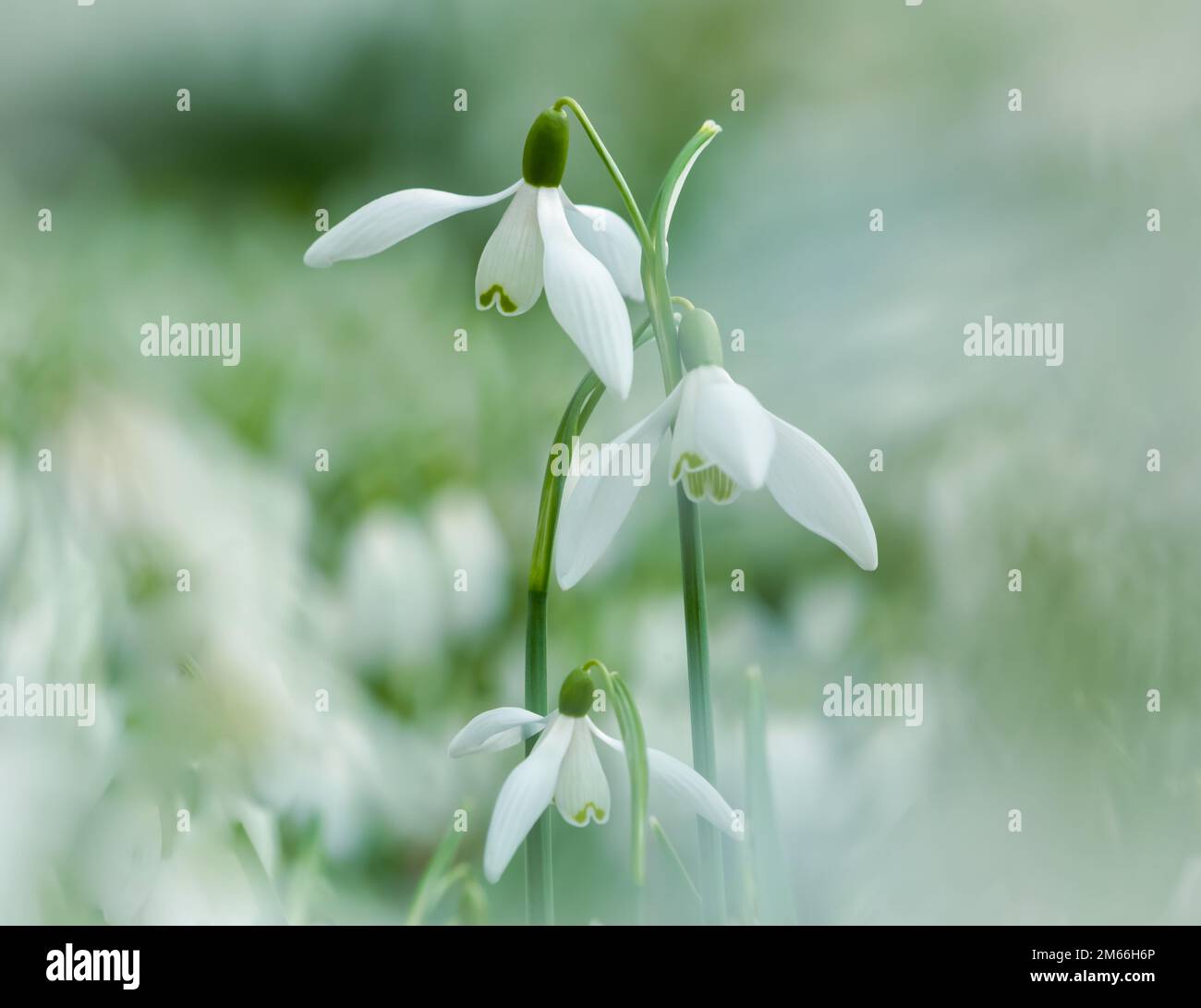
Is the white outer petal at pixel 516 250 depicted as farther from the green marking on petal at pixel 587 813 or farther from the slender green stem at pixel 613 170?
the green marking on petal at pixel 587 813

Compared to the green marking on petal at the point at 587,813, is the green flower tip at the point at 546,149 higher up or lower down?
higher up

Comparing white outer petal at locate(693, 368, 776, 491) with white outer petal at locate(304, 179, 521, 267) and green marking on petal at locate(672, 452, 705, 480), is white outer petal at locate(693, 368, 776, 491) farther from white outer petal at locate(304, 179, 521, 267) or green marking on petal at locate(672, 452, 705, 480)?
white outer petal at locate(304, 179, 521, 267)

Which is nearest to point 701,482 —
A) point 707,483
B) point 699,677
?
point 707,483

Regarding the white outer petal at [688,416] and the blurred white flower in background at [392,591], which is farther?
the blurred white flower in background at [392,591]

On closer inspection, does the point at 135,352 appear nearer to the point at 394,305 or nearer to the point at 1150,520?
the point at 394,305

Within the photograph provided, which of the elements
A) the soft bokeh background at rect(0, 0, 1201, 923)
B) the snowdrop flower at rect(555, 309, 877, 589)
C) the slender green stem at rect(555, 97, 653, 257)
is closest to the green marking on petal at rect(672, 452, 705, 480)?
the snowdrop flower at rect(555, 309, 877, 589)

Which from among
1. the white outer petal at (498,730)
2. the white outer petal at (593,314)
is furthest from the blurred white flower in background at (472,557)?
the white outer petal at (593,314)

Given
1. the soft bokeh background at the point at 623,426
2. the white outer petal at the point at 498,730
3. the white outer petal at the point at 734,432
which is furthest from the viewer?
the soft bokeh background at the point at 623,426
